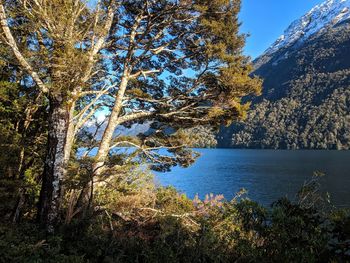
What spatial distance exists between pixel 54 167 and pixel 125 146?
5220 mm

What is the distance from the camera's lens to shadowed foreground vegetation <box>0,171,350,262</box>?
17.9 feet

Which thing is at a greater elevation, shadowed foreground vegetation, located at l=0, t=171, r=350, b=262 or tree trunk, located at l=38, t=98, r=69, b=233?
tree trunk, located at l=38, t=98, r=69, b=233

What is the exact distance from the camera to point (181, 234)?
7621 millimetres

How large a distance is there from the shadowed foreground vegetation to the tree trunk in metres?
0.39

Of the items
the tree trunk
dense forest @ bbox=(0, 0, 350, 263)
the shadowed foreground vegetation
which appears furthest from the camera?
the tree trunk

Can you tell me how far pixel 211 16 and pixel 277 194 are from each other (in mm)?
29707

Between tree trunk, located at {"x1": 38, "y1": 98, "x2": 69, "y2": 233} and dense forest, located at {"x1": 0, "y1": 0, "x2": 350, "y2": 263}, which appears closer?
dense forest, located at {"x1": 0, "y1": 0, "x2": 350, "y2": 263}

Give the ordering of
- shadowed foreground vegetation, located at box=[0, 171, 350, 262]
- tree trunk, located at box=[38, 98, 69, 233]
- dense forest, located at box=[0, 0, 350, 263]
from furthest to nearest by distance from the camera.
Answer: tree trunk, located at box=[38, 98, 69, 233] < dense forest, located at box=[0, 0, 350, 263] < shadowed foreground vegetation, located at box=[0, 171, 350, 262]

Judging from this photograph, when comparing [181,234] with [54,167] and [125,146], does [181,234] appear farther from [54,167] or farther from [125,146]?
[125,146]

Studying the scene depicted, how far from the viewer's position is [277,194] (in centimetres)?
3688

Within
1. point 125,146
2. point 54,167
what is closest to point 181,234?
point 54,167

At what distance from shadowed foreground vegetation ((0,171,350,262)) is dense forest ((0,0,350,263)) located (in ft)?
0.10

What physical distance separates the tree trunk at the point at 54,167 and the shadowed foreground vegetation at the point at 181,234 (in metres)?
0.39

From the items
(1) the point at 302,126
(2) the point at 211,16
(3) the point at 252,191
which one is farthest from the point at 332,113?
(2) the point at 211,16
